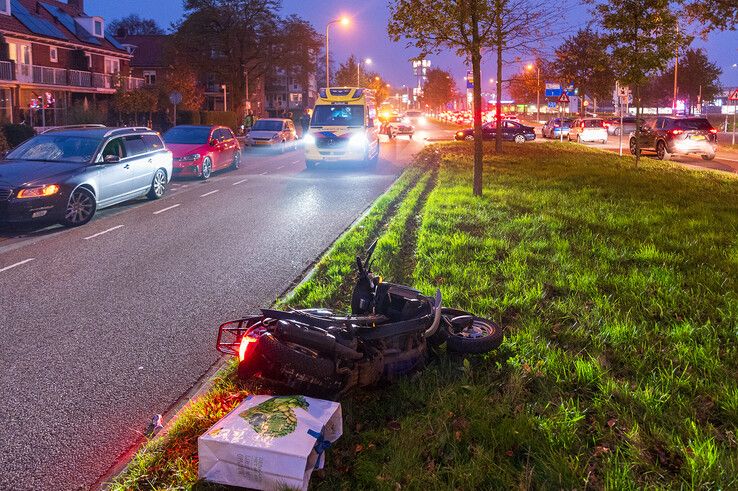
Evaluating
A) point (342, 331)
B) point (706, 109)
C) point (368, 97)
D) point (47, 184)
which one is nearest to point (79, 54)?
point (368, 97)

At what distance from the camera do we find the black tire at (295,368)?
3.83m

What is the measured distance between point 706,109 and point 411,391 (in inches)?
4159

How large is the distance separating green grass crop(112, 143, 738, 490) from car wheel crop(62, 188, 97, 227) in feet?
18.4

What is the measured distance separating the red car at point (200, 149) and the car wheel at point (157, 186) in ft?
13.0

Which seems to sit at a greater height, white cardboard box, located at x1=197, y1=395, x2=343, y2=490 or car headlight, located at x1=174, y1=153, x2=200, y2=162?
car headlight, located at x1=174, y1=153, x2=200, y2=162

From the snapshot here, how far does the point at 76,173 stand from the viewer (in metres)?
12.2

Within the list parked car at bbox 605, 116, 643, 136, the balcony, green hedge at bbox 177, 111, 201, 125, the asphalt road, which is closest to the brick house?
the balcony

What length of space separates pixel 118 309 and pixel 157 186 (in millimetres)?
9823

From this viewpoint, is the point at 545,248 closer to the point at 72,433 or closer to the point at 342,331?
the point at 342,331

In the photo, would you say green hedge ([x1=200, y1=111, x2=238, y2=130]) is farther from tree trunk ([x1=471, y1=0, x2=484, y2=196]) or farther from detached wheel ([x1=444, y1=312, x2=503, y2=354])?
detached wheel ([x1=444, y1=312, x2=503, y2=354])

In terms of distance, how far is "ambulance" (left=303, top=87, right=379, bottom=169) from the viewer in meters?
23.5

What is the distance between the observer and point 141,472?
3531 mm

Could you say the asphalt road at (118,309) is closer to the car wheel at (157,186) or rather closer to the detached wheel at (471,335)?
the car wheel at (157,186)

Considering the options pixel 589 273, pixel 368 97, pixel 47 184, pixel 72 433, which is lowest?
pixel 72 433
